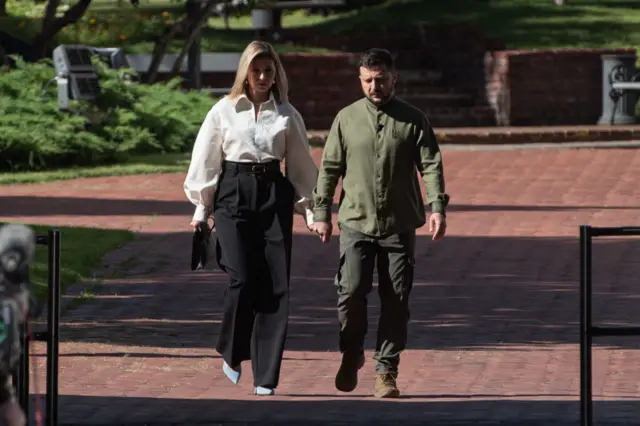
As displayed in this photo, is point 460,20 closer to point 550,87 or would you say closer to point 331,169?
point 550,87

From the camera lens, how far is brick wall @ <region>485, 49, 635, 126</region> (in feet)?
99.8

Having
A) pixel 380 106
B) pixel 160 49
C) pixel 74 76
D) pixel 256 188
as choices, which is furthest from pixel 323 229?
pixel 160 49

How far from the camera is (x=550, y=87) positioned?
3067 centimetres

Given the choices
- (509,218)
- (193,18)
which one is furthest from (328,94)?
(509,218)

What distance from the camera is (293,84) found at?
30000mm

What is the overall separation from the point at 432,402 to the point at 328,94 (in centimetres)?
2135

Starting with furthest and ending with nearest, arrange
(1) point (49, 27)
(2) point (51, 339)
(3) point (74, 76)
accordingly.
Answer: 1. (1) point (49, 27)
2. (3) point (74, 76)
3. (2) point (51, 339)

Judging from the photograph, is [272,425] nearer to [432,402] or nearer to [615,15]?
[432,402]

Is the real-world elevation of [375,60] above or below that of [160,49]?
above

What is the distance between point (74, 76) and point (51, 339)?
17.3m

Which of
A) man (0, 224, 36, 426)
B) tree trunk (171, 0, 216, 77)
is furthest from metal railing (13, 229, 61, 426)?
tree trunk (171, 0, 216, 77)

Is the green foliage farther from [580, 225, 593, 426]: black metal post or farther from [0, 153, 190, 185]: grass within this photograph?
[580, 225, 593, 426]: black metal post

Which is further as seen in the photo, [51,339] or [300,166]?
[300,166]

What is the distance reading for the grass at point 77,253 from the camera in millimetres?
13501
